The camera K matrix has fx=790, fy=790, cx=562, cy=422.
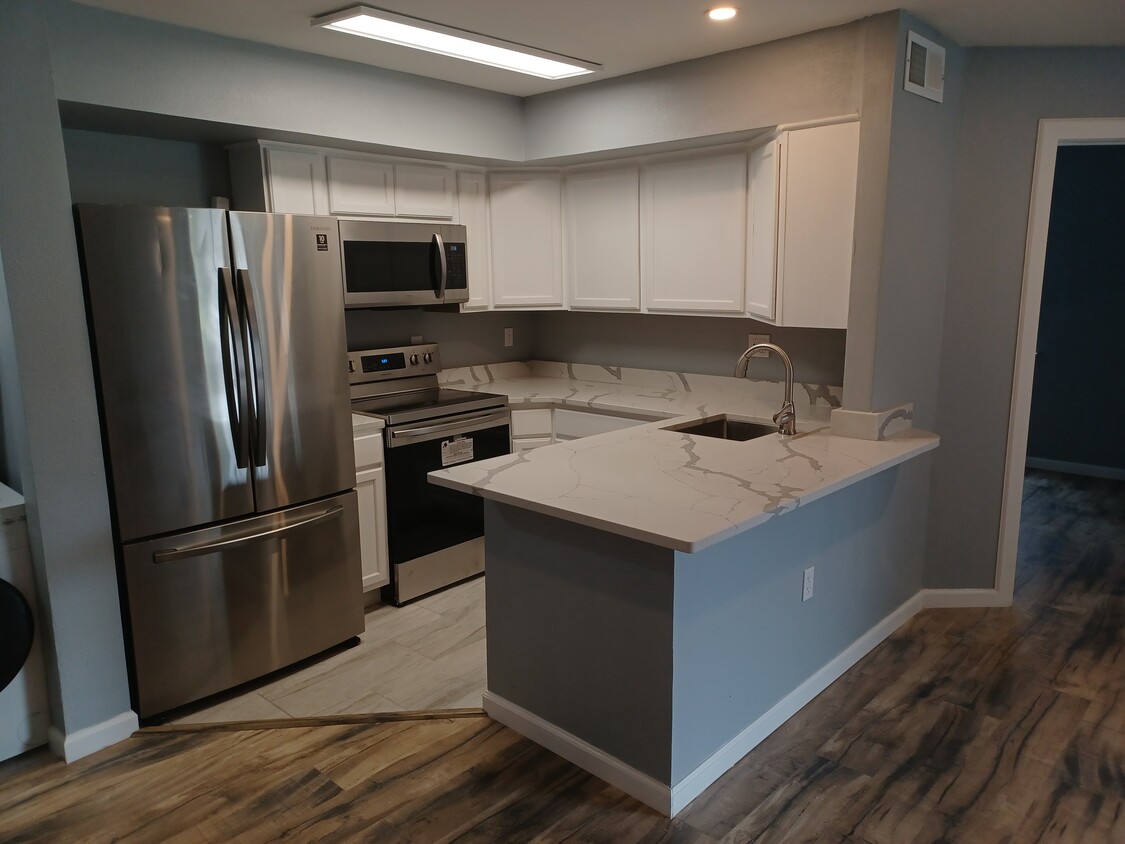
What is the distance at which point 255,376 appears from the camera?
9.00 ft

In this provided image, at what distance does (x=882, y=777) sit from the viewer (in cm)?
236

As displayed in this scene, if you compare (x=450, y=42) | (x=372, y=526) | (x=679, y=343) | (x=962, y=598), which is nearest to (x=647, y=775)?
(x=372, y=526)

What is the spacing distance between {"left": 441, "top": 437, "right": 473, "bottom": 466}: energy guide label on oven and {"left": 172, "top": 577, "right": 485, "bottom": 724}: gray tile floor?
26.8 inches

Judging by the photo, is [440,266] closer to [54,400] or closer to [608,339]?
[608,339]

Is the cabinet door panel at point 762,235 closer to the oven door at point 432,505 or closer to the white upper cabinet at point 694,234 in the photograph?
the white upper cabinet at point 694,234

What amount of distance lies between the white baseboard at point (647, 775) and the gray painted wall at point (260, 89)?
233 centimetres

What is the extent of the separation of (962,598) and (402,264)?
9.64 feet

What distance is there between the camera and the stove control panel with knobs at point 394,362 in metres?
3.81

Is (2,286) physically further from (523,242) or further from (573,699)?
(523,242)

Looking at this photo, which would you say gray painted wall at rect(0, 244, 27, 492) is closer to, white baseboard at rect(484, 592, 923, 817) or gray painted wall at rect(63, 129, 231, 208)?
gray painted wall at rect(63, 129, 231, 208)

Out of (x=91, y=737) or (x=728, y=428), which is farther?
(x=728, y=428)

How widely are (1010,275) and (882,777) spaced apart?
2089mm

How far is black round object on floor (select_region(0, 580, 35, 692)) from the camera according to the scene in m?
2.30

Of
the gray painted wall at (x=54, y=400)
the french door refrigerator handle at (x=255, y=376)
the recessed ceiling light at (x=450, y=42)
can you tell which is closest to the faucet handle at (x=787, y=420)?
the recessed ceiling light at (x=450, y=42)
